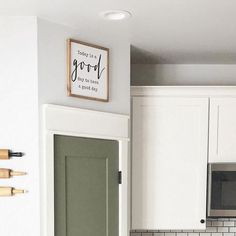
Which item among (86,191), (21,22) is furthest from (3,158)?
(21,22)

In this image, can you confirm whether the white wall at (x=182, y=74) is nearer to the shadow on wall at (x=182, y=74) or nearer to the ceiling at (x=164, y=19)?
the shadow on wall at (x=182, y=74)

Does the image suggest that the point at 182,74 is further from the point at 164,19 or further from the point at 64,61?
the point at 64,61

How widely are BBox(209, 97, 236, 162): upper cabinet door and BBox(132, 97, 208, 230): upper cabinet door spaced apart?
5 cm

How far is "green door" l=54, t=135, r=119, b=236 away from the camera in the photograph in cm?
199

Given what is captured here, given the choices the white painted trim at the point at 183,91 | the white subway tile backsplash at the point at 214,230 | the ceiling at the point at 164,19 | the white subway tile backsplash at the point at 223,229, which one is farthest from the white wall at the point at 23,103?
the white subway tile backsplash at the point at 223,229

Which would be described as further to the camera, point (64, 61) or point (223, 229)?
point (223, 229)

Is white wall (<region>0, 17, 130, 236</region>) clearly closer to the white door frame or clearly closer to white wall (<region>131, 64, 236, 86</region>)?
the white door frame

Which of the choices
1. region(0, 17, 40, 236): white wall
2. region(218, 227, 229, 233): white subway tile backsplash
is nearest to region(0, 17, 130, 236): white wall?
region(0, 17, 40, 236): white wall

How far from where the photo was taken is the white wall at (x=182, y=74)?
312 centimetres

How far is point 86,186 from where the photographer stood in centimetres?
212

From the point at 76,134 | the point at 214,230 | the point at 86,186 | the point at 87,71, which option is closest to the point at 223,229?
the point at 214,230

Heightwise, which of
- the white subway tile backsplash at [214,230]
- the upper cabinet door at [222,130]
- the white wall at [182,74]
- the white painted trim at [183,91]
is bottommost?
the white subway tile backsplash at [214,230]

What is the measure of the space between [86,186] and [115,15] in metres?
0.94

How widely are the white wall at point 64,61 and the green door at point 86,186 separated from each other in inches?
8.4
